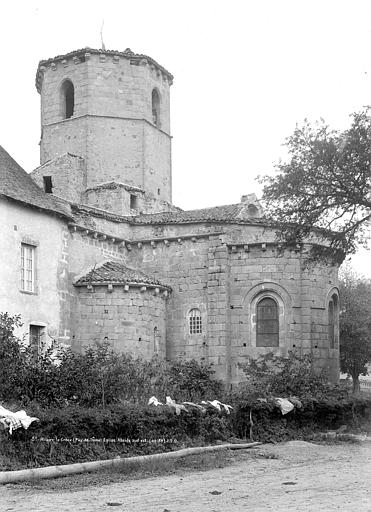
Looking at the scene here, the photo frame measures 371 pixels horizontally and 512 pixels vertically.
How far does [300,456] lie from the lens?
51.6 ft

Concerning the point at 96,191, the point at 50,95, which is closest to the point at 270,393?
the point at 96,191

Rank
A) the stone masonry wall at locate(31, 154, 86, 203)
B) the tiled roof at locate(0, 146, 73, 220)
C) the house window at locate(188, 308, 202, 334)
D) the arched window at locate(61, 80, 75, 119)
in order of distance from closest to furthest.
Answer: the tiled roof at locate(0, 146, 73, 220)
the house window at locate(188, 308, 202, 334)
the stone masonry wall at locate(31, 154, 86, 203)
the arched window at locate(61, 80, 75, 119)

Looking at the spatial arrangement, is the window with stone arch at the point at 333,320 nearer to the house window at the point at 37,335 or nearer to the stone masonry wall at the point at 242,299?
the stone masonry wall at the point at 242,299

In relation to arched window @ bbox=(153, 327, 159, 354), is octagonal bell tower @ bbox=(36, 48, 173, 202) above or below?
above

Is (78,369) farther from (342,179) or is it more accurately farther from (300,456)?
(342,179)

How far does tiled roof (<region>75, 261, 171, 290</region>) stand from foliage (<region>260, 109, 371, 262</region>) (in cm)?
546

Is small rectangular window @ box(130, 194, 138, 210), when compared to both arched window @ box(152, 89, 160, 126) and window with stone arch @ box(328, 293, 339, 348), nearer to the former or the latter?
arched window @ box(152, 89, 160, 126)

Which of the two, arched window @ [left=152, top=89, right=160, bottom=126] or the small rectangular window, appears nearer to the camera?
the small rectangular window

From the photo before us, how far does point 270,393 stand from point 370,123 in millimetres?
7423

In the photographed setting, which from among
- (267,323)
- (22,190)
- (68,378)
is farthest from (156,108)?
(68,378)

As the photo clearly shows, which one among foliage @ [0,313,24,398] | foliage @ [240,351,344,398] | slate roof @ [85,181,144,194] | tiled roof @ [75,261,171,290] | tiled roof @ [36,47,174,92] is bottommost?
foliage @ [240,351,344,398]

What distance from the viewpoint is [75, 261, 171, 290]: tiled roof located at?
84.7 ft

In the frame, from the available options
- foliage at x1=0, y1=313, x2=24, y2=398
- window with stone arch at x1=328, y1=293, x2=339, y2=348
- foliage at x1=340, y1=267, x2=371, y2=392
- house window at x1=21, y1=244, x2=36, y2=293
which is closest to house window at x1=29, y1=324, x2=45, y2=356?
house window at x1=21, y1=244, x2=36, y2=293

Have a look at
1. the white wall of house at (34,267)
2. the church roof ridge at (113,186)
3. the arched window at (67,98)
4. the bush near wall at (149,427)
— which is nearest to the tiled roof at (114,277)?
the white wall of house at (34,267)
